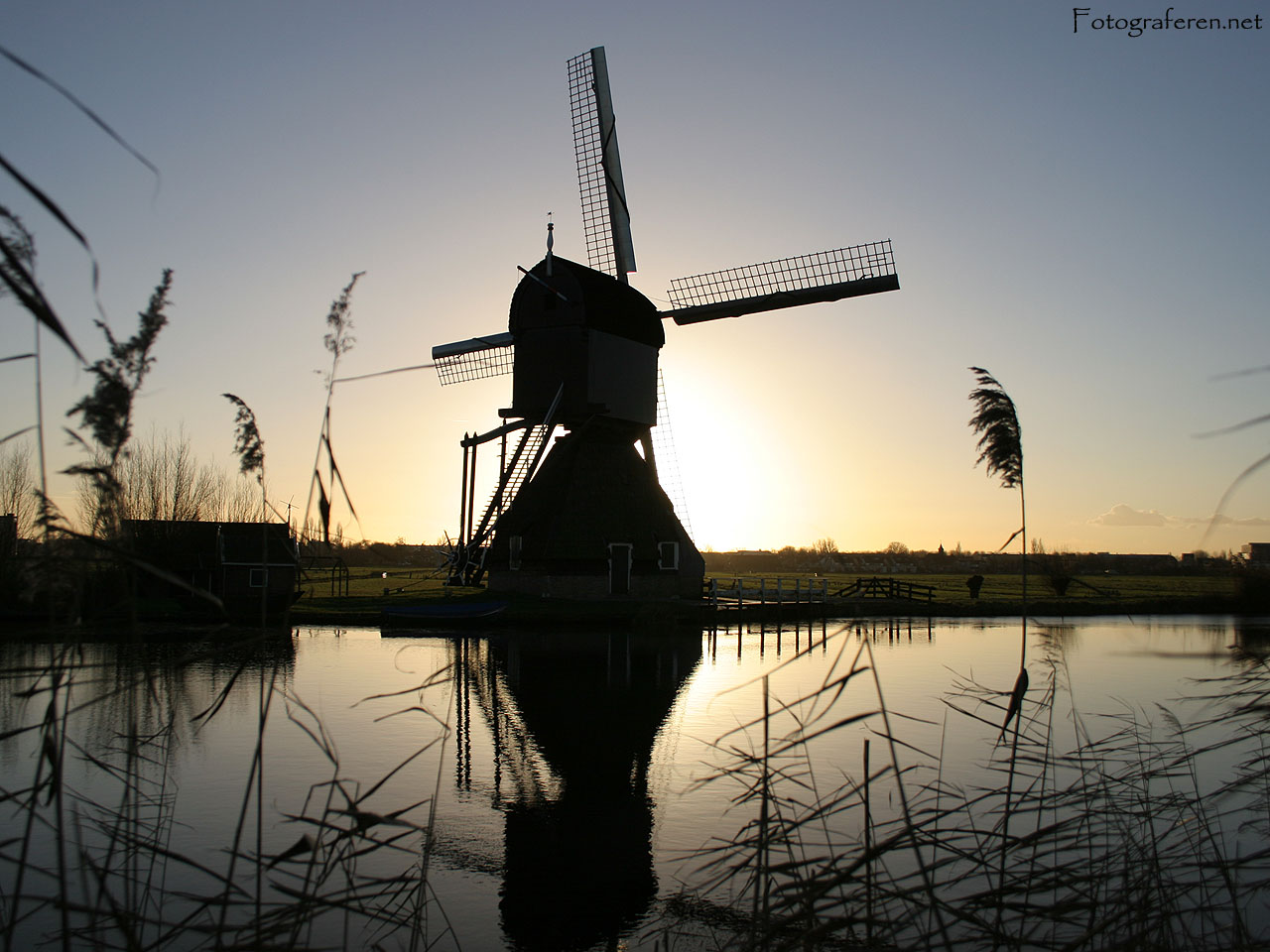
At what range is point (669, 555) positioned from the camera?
102ft

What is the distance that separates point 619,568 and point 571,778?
63.1 ft

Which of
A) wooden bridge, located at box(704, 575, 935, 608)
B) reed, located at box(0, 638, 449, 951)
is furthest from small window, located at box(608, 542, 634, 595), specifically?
reed, located at box(0, 638, 449, 951)

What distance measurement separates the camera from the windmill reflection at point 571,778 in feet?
21.4

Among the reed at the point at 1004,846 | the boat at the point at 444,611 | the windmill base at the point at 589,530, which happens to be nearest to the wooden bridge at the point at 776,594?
the windmill base at the point at 589,530

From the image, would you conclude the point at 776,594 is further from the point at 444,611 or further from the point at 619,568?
the point at 444,611

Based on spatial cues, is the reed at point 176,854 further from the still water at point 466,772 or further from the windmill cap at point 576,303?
the windmill cap at point 576,303

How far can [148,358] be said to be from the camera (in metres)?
3.19

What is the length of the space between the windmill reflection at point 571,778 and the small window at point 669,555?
9785 millimetres

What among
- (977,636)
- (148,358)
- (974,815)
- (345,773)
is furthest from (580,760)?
(977,636)

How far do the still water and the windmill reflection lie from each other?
4cm

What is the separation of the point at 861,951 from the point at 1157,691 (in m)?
14.3

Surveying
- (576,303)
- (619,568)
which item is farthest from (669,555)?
(576,303)

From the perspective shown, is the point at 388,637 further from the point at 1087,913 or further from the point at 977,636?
the point at 1087,913

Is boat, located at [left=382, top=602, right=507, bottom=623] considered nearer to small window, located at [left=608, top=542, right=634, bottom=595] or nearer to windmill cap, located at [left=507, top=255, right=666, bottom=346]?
small window, located at [left=608, top=542, right=634, bottom=595]
